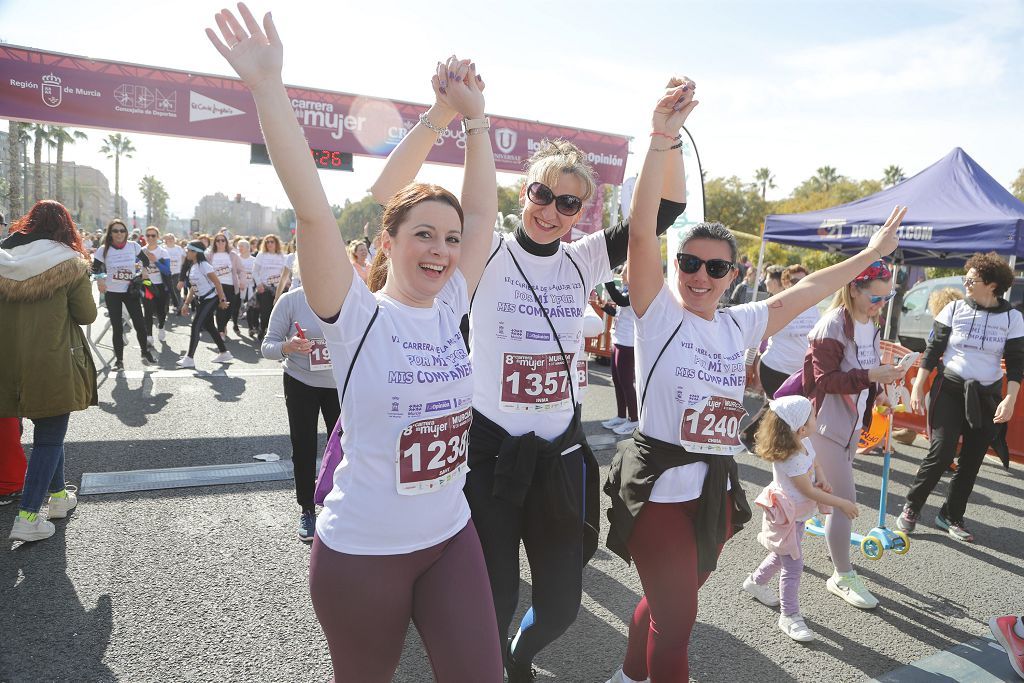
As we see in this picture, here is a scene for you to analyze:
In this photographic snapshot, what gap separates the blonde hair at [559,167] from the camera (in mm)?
2436

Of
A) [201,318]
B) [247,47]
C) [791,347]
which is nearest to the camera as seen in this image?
[247,47]

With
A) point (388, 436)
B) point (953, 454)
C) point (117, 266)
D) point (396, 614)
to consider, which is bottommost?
point (953, 454)

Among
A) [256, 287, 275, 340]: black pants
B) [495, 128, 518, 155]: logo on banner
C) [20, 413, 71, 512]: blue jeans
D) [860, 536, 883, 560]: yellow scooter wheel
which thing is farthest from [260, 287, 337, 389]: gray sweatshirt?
[495, 128, 518, 155]: logo on banner

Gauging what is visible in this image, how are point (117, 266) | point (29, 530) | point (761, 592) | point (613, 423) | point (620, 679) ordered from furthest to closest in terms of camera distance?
1. point (117, 266)
2. point (613, 423)
3. point (29, 530)
4. point (761, 592)
5. point (620, 679)

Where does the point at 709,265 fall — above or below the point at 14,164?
below

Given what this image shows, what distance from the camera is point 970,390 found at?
495cm

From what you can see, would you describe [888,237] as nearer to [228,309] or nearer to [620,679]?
[620,679]

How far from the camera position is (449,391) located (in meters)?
1.85

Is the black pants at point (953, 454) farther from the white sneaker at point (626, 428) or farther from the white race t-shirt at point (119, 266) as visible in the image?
the white race t-shirt at point (119, 266)

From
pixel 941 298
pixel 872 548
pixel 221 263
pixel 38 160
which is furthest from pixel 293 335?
pixel 38 160

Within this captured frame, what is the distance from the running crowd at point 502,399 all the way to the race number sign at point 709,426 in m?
0.01

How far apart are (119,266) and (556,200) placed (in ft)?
26.5

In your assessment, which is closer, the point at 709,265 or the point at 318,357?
the point at 709,265

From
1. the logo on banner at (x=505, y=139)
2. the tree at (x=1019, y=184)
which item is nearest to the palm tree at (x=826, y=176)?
the tree at (x=1019, y=184)
